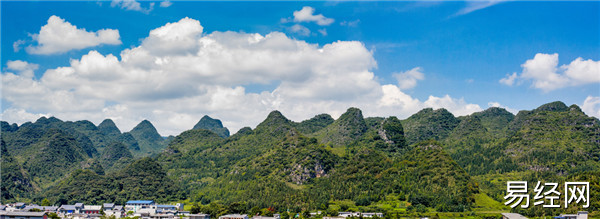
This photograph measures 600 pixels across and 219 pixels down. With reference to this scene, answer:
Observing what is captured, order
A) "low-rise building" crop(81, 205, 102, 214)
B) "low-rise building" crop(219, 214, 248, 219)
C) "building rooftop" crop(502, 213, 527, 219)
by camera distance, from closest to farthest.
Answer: "building rooftop" crop(502, 213, 527, 219) < "low-rise building" crop(219, 214, 248, 219) < "low-rise building" crop(81, 205, 102, 214)

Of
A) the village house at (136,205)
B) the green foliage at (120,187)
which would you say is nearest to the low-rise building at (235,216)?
the village house at (136,205)

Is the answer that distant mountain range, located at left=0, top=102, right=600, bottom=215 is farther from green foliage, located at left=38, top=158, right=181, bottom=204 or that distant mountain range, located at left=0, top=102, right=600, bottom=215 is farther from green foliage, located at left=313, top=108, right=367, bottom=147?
green foliage, located at left=313, top=108, right=367, bottom=147

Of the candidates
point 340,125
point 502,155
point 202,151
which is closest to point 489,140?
point 502,155

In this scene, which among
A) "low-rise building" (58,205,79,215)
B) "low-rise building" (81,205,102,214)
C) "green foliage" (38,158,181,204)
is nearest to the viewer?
"low-rise building" (58,205,79,215)

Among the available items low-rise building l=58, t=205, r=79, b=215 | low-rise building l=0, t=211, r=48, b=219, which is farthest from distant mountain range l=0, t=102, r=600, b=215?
low-rise building l=0, t=211, r=48, b=219

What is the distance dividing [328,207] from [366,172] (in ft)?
87.6

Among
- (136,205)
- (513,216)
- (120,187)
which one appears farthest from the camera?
(120,187)

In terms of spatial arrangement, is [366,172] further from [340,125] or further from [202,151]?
[202,151]

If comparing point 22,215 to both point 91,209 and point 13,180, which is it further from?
point 13,180

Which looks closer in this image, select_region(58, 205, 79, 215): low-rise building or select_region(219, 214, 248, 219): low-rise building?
select_region(219, 214, 248, 219): low-rise building

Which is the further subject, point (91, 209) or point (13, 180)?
point (13, 180)

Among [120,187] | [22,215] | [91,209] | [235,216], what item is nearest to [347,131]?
[120,187]

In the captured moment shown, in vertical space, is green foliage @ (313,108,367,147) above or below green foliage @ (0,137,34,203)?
above

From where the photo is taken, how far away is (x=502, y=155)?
15550 centimetres
